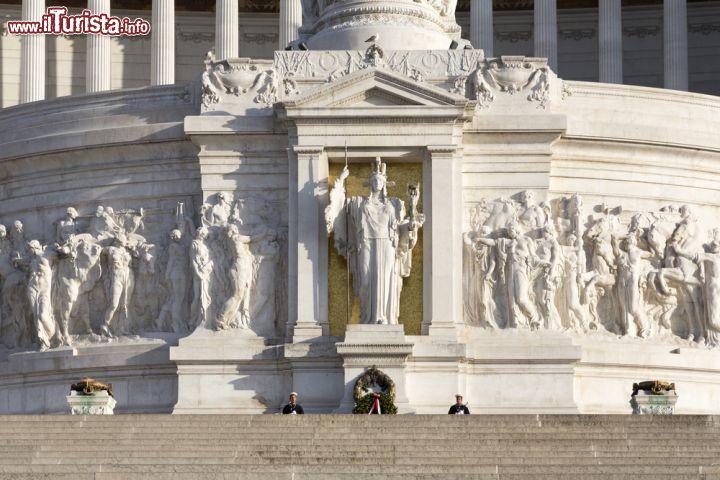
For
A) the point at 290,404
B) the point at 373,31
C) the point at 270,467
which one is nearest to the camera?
the point at 270,467

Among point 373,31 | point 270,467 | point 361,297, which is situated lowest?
point 270,467

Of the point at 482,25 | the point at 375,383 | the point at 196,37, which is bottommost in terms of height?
the point at 375,383

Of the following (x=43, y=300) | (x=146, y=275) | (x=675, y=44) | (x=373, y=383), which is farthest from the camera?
(x=675, y=44)

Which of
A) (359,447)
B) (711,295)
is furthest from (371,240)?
(359,447)

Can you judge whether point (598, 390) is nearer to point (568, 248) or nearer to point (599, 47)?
point (568, 248)

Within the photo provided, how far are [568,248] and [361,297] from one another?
4455 millimetres

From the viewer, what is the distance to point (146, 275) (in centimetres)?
4278

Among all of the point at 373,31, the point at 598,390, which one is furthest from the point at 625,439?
the point at 373,31

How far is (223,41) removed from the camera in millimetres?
77250

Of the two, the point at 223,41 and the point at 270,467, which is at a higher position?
the point at 223,41

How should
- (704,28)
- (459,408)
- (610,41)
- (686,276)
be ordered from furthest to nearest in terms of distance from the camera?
1. (704,28)
2. (610,41)
3. (686,276)
4. (459,408)

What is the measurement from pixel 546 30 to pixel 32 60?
19.3m

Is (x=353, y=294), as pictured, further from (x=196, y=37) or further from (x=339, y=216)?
(x=196, y=37)

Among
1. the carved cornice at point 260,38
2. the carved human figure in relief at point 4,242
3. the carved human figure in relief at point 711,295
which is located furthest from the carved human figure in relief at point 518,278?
the carved cornice at point 260,38
